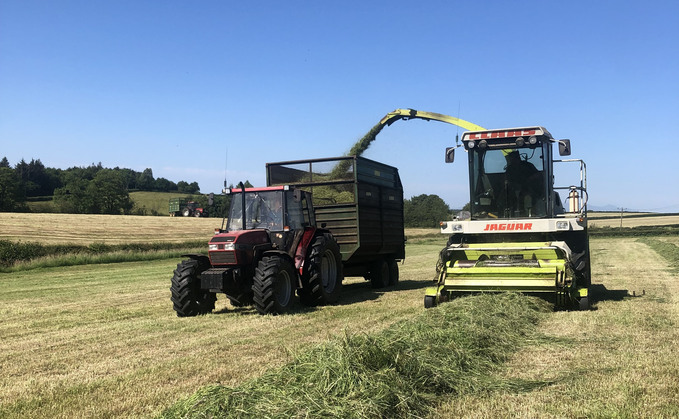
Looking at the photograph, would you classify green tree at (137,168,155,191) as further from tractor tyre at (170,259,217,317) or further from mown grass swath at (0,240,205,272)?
tractor tyre at (170,259,217,317)

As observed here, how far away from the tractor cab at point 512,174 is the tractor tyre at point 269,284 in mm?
3654

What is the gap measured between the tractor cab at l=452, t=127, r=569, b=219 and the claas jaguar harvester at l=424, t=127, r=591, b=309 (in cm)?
2

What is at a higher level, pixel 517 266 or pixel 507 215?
pixel 507 215

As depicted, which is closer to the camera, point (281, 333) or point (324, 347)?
point (324, 347)

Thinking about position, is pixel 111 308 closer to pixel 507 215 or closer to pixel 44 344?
pixel 44 344

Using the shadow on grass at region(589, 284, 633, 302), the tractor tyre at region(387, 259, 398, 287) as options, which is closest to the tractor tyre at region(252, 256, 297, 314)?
the tractor tyre at region(387, 259, 398, 287)

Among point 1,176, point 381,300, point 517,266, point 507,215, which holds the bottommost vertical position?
point 381,300

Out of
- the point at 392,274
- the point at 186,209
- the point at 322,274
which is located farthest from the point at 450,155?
the point at 186,209

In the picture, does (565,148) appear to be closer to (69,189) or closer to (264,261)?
(264,261)

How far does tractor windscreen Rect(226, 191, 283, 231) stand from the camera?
977 cm

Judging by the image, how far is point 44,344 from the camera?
7.00 meters

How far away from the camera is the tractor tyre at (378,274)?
43.7ft

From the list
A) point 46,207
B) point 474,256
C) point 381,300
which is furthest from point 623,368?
point 46,207

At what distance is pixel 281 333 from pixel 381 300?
382 cm
